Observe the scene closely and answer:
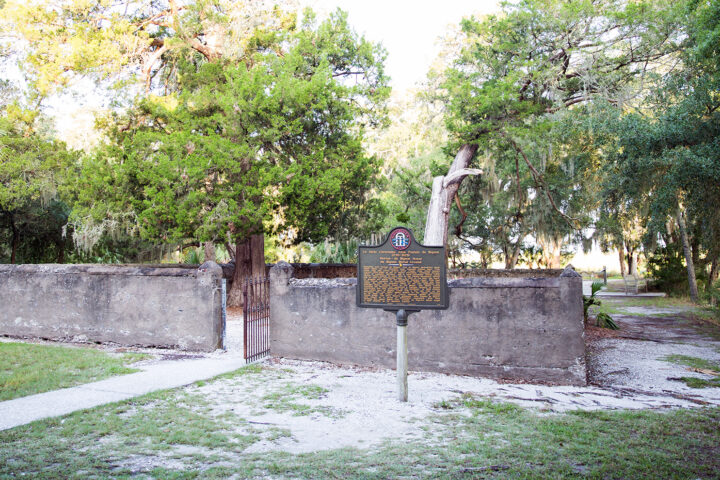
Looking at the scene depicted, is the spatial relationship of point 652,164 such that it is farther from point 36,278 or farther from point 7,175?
point 7,175

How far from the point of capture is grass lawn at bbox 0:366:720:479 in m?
4.16

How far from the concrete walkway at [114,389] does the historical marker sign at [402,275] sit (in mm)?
2911

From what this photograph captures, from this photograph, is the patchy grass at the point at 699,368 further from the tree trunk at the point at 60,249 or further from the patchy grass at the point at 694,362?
the tree trunk at the point at 60,249

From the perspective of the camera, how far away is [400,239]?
6922 mm

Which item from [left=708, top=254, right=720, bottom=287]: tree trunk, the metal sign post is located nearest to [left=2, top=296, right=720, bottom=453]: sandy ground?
the metal sign post

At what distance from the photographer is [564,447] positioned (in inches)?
186

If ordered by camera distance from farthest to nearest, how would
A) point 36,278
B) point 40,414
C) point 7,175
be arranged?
point 7,175 → point 36,278 → point 40,414

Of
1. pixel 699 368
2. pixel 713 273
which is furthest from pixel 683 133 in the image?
pixel 713 273

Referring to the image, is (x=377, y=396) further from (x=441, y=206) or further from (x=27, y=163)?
(x=27, y=163)

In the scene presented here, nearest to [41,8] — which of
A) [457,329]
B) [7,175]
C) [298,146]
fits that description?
[7,175]

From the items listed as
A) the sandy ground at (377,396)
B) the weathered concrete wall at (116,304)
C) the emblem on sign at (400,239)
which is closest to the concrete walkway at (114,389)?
the sandy ground at (377,396)

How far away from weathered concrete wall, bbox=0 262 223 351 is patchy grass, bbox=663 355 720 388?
25.6 ft

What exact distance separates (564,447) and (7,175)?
20374 mm

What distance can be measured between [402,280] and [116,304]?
668 cm
